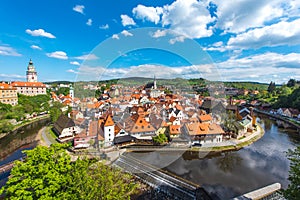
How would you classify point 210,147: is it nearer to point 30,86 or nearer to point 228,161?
point 228,161

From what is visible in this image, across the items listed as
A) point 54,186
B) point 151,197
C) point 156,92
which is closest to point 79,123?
point 151,197

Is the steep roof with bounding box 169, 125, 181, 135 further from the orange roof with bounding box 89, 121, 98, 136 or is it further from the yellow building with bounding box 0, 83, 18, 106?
the yellow building with bounding box 0, 83, 18, 106

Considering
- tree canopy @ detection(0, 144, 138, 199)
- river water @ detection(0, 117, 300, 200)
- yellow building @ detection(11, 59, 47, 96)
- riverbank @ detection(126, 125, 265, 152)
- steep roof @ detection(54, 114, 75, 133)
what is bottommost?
river water @ detection(0, 117, 300, 200)

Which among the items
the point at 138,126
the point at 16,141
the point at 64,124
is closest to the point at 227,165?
the point at 138,126

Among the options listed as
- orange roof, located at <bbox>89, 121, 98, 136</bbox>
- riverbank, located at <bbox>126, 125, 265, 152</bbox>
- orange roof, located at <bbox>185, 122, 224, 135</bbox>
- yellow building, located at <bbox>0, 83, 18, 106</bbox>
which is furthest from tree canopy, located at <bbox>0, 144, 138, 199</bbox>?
yellow building, located at <bbox>0, 83, 18, 106</bbox>

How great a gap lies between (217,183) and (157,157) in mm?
4164

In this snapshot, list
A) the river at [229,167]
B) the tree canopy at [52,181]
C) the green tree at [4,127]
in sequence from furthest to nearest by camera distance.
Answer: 1. the green tree at [4,127]
2. the river at [229,167]
3. the tree canopy at [52,181]

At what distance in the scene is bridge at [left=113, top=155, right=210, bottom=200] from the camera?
700 centimetres

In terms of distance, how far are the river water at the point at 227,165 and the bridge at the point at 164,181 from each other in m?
0.58

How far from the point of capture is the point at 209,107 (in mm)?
23562

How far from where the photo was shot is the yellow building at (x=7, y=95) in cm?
2448

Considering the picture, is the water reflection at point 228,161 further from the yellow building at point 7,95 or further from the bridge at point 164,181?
the yellow building at point 7,95

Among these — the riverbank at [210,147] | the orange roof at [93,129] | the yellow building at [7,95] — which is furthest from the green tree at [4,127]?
the riverbank at [210,147]

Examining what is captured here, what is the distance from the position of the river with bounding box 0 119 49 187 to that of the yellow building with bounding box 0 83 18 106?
957 centimetres
